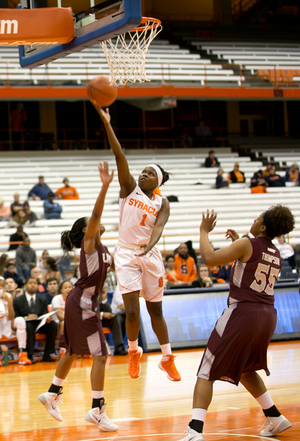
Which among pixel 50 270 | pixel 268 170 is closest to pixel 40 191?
pixel 50 270

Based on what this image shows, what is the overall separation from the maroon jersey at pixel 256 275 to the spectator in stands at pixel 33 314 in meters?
5.93

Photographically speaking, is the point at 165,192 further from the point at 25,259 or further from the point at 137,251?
the point at 137,251

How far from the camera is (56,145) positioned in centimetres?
2217

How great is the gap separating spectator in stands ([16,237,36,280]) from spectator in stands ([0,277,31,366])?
2.35 m

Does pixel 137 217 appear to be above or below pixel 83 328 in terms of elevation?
above

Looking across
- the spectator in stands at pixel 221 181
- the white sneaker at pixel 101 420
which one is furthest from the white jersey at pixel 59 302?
the spectator in stands at pixel 221 181

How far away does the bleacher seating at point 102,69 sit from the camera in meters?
19.5

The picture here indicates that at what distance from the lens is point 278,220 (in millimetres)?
4508

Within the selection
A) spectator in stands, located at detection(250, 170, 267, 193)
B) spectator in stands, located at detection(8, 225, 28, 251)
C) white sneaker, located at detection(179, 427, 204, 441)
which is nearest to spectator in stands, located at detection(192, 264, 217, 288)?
spectator in stands, located at detection(8, 225, 28, 251)

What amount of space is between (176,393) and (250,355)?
249cm

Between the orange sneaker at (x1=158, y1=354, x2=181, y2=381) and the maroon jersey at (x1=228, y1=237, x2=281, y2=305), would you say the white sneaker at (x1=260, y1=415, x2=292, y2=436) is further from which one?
the orange sneaker at (x1=158, y1=354, x2=181, y2=381)

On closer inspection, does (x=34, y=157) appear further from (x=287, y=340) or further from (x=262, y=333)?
(x=262, y=333)

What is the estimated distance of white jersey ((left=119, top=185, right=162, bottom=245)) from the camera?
5773 mm

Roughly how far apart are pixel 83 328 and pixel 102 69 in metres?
16.4
